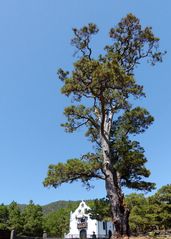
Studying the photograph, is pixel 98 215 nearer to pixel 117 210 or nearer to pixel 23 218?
pixel 117 210

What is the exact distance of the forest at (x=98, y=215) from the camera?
98.7ft

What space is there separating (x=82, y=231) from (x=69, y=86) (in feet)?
151

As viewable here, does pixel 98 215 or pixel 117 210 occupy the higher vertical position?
pixel 98 215

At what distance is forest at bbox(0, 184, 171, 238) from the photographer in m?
30.1

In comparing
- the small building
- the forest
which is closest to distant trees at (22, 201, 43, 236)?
the forest

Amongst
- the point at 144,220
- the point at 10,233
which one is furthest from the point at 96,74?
the point at 144,220

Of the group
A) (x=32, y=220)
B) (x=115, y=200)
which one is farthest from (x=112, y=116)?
(x=32, y=220)

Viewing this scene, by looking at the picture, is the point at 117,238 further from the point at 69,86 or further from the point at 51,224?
the point at 51,224

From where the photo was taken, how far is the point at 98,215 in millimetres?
17281

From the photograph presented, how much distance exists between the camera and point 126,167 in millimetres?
13484

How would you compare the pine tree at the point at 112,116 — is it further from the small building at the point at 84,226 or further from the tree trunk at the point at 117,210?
the small building at the point at 84,226

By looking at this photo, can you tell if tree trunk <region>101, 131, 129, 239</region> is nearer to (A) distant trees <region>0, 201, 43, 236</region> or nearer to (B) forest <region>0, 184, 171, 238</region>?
(B) forest <region>0, 184, 171, 238</region>

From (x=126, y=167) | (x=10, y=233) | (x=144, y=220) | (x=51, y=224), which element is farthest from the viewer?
(x=51, y=224)

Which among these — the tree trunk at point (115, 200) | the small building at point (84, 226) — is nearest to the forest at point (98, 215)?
the tree trunk at point (115, 200)
